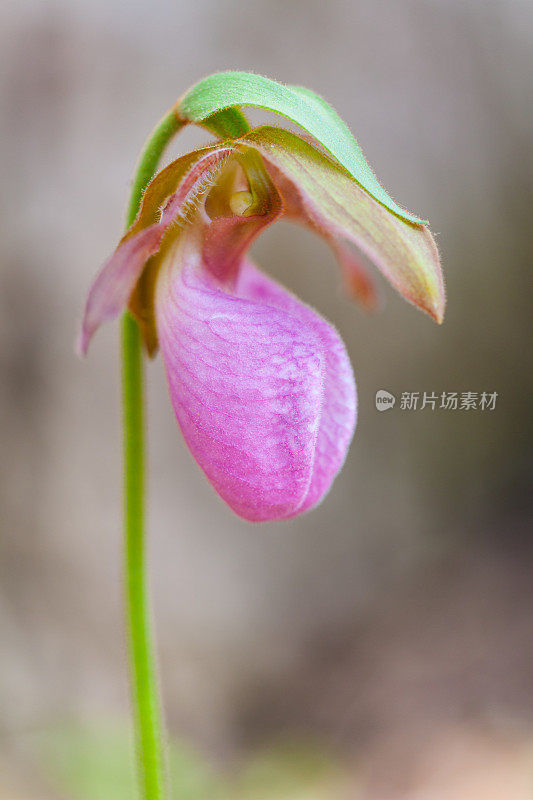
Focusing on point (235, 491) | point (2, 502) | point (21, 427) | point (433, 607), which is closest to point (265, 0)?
point (21, 427)

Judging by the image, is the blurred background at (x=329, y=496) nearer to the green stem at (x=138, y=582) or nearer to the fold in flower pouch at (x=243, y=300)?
the green stem at (x=138, y=582)

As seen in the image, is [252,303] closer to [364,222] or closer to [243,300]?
[243,300]

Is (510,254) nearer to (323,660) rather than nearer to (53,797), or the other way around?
(323,660)

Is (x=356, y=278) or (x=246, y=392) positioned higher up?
(x=356, y=278)

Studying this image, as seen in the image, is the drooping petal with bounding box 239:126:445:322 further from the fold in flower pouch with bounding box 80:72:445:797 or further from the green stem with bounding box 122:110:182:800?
the green stem with bounding box 122:110:182:800
